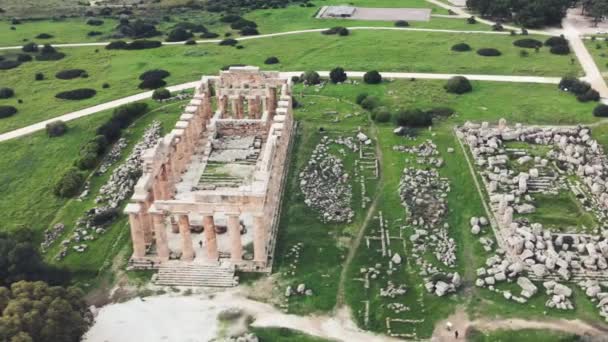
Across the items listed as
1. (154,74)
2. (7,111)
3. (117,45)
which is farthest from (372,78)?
(7,111)

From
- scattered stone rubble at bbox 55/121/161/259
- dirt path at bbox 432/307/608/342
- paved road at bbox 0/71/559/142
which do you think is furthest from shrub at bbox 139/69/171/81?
dirt path at bbox 432/307/608/342

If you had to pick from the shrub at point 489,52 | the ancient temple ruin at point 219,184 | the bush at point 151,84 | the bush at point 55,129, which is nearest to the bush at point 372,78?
the ancient temple ruin at point 219,184

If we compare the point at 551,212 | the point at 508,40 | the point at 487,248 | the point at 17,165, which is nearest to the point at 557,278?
the point at 487,248

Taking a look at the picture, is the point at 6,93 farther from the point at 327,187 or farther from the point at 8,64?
the point at 327,187

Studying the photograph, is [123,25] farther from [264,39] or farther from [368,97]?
[368,97]

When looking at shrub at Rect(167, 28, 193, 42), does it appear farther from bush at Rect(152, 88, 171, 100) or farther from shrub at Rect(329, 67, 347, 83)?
shrub at Rect(329, 67, 347, 83)

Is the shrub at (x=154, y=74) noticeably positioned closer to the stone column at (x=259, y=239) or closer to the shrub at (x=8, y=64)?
the shrub at (x=8, y=64)
